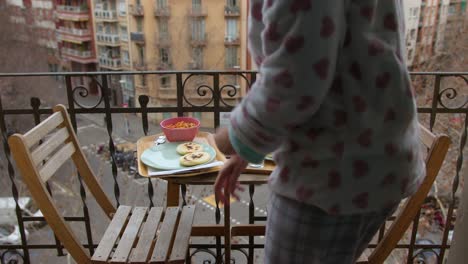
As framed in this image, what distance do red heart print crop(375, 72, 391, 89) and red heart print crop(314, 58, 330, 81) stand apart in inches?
4.2

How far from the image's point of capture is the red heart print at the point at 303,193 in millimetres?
723

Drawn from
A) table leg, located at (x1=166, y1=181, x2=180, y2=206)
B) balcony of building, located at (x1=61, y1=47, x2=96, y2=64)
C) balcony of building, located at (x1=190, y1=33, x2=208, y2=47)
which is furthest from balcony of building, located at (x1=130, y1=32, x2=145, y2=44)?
table leg, located at (x1=166, y1=181, x2=180, y2=206)

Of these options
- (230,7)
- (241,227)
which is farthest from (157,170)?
(230,7)

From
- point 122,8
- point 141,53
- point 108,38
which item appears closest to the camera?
point 141,53

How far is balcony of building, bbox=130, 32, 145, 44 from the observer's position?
25.9 feet

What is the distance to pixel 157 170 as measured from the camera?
1290 mm

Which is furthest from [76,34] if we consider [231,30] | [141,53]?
[231,30]

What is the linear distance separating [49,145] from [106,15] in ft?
28.8

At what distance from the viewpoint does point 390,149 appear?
28.1 inches

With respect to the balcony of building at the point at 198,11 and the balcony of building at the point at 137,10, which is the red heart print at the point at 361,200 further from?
the balcony of building at the point at 137,10

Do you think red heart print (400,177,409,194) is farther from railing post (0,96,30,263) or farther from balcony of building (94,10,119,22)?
balcony of building (94,10,119,22)

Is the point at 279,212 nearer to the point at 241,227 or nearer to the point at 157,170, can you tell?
the point at 157,170

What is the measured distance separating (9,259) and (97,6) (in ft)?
28.5

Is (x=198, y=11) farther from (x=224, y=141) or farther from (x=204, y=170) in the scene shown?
(x=224, y=141)
